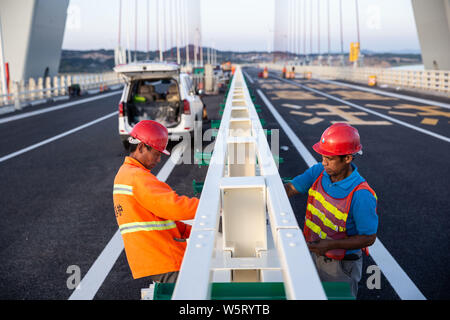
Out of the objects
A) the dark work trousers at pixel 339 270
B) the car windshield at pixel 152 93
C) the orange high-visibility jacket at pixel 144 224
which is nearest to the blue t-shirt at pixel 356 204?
the dark work trousers at pixel 339 270

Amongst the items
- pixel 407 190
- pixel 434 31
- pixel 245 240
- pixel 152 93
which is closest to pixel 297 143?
pixel 152 93

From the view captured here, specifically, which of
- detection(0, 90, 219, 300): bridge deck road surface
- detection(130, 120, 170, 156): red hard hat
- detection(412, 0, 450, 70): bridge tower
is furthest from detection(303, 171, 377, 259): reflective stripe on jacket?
detection(412, 0, 450, 70): bridge tower

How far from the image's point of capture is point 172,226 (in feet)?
10.2

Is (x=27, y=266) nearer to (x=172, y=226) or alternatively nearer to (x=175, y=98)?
(x=172, y=226)

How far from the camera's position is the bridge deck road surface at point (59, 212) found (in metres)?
4.52

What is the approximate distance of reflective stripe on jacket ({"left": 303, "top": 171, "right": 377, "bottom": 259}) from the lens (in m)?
3.06

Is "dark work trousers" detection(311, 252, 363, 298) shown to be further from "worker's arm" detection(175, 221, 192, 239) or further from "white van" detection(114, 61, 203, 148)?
"white van" detection(114, 61, 203, 148)

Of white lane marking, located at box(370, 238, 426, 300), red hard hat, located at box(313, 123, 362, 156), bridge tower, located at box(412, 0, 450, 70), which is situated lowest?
white lane marking, located at box(370, 238, 426, 300)

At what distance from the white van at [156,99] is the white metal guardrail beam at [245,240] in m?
7.61

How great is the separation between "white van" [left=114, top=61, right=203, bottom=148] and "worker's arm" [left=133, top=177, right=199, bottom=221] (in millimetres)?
8252

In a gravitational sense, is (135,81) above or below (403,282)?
above

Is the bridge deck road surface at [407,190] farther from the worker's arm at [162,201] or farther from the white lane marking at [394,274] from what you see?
the worker's arm at [162,201]
